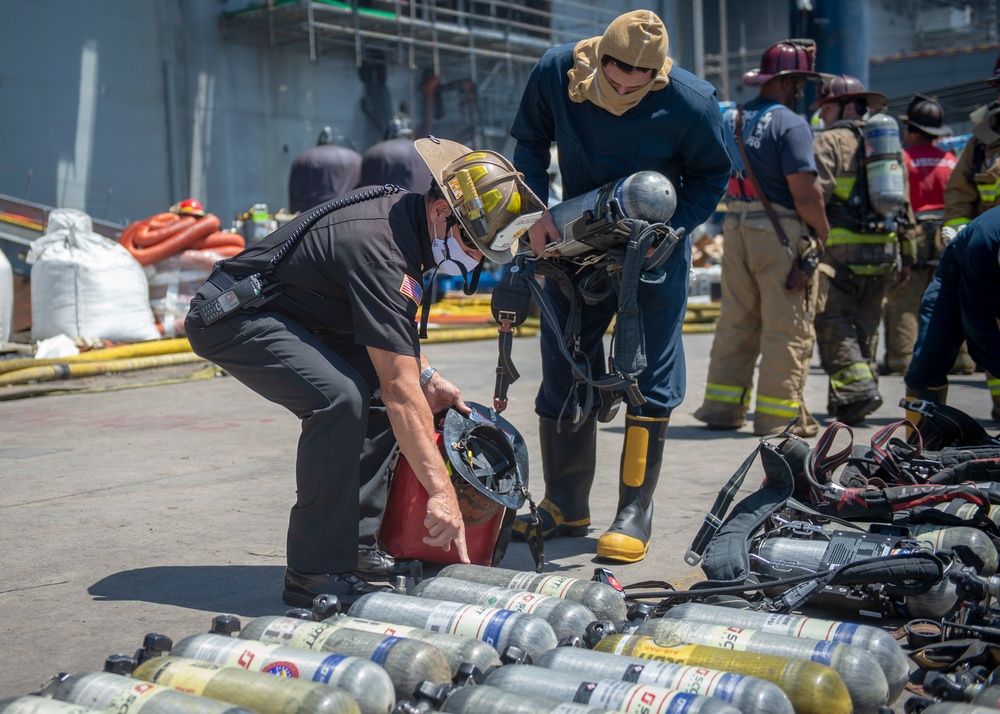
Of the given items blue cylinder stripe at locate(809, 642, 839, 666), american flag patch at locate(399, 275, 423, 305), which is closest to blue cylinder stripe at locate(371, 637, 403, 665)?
blue cylinder stripe at locate(809, 642, 839, 666)

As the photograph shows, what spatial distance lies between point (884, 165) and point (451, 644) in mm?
5572

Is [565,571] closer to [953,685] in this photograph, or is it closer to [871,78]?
[953,685]

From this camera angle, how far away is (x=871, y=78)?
1299 inches

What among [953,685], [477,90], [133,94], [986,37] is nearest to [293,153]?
[133,94]

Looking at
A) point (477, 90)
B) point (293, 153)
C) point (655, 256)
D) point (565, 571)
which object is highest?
point (477, 90)

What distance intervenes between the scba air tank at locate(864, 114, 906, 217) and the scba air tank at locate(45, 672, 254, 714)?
19.7 ft

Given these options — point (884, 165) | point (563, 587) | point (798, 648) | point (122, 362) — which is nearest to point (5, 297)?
point (122, 362)

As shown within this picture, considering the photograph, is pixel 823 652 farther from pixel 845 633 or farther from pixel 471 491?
pixel 471 491

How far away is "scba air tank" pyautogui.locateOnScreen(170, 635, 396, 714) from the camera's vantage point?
7.34ft

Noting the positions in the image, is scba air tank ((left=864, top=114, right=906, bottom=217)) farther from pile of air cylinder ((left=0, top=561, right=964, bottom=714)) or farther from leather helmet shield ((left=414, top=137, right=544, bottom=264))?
pile of air cylinder ((left=0, top=561, right=964, bottom=714))

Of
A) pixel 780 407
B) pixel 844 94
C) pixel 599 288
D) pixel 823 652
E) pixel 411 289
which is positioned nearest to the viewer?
pixel 823 652

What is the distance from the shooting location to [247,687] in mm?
2221

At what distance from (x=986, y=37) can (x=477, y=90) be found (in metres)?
18.4

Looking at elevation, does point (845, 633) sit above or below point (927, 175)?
below
